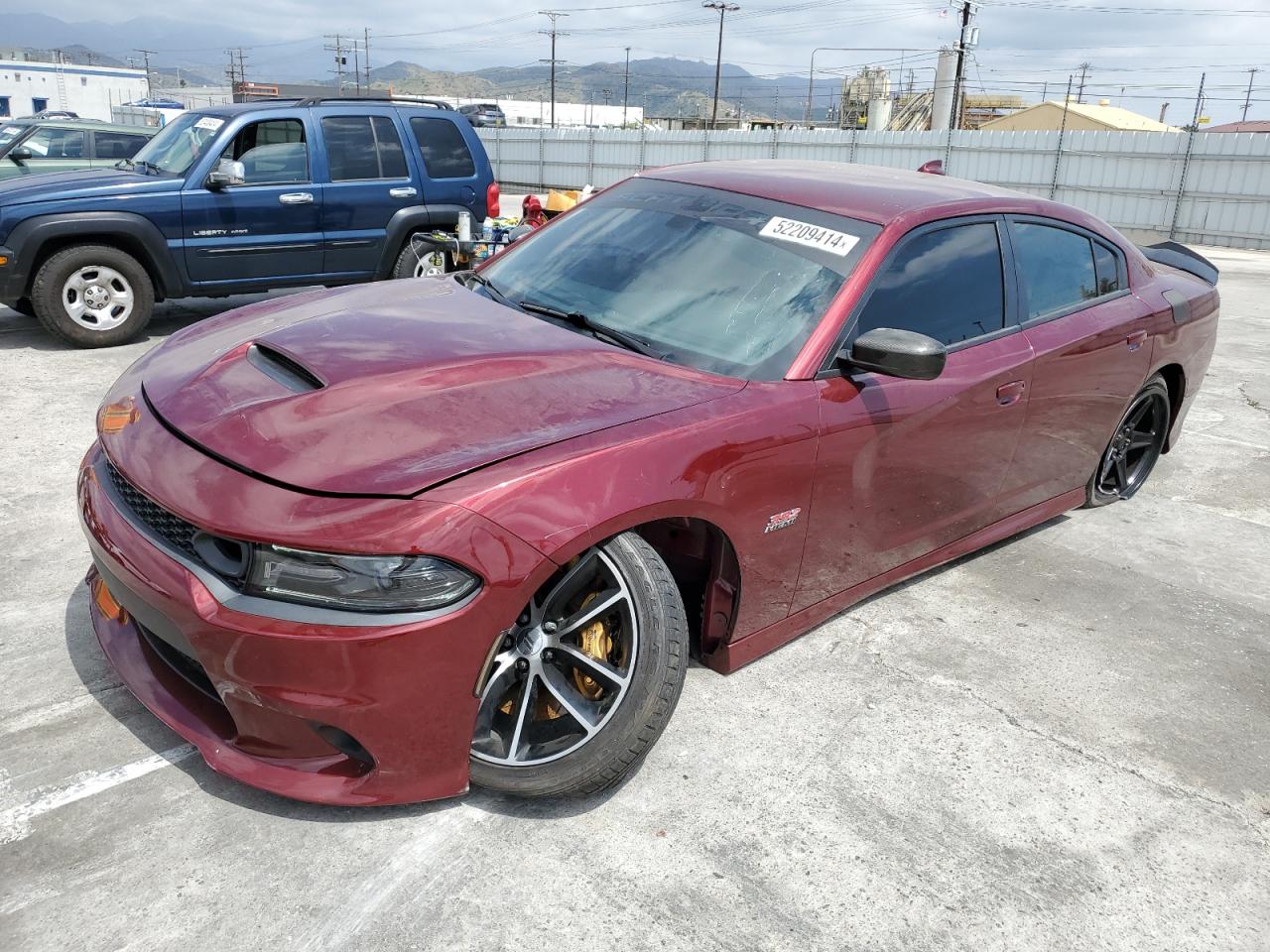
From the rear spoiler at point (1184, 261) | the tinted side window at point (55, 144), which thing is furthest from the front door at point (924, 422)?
the tinted side window at point (55, 144)

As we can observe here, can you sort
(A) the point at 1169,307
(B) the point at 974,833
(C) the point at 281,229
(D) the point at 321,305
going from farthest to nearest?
(C) the point at 281,229 < (A) the point at 1169,307 < (D) the point at 321,305 < (B) the point at 974,833

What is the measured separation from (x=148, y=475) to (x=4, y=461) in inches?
121

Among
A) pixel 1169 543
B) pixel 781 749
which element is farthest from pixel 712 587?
pixel 1169 543

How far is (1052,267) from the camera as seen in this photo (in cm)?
402

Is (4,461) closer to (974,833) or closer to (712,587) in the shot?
(712,587)

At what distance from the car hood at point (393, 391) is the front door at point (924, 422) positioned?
1.66 feet

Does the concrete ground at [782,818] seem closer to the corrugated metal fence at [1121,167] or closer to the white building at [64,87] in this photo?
the corrugated metal fence at [1121,167]

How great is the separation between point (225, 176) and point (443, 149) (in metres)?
2.03

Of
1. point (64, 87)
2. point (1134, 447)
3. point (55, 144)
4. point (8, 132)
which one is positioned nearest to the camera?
point (1134, 447)

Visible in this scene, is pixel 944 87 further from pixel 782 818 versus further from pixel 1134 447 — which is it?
pixel 782 818

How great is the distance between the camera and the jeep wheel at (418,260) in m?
8.20

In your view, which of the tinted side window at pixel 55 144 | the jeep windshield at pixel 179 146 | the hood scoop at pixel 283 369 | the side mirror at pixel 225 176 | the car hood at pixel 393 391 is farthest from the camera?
the tinted side window at pixel 55 144

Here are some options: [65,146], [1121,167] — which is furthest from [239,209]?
[1121,167]

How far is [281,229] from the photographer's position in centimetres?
775
